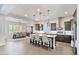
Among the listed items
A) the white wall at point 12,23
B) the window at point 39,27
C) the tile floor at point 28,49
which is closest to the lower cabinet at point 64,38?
the tile floor at point 28,49

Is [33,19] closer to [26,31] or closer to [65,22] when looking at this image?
[26,31]

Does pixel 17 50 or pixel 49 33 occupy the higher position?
pixel 49 33

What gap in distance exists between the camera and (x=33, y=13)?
269 centimetres

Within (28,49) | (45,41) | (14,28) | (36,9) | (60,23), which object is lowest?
(28,49)

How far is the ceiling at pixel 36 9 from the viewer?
257cm

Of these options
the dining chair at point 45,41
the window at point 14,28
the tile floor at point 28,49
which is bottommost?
the tile floor at point 28,49

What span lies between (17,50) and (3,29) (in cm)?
58

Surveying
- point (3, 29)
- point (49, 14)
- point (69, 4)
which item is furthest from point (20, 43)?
point (69, 4)

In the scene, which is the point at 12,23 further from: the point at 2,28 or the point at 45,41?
the point at 45,41

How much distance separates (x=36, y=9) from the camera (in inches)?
104

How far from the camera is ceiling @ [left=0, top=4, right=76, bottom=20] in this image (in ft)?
8.44

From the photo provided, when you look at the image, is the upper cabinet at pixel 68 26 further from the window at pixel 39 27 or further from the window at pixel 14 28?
the window at pixel 14 28

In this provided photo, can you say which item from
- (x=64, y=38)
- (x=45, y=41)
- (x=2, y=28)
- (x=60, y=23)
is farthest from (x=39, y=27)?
(x=2, y=28)

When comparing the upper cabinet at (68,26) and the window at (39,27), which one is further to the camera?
the window at (39,27)
